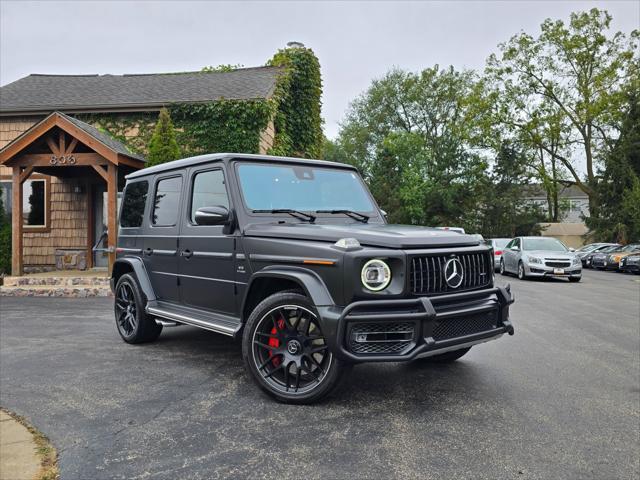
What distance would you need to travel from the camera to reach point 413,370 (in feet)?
16.2

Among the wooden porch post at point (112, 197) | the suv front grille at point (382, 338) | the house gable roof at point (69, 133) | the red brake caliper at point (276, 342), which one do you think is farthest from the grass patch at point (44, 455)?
the house gable roof at point (69, 133)

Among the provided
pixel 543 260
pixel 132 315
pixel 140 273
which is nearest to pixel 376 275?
pixel 140 273

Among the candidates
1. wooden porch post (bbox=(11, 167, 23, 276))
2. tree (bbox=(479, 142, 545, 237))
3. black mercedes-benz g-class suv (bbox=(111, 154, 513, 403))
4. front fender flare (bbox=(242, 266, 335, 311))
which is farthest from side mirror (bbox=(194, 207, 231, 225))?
tree (bbox=(479, 142, 545, 237))

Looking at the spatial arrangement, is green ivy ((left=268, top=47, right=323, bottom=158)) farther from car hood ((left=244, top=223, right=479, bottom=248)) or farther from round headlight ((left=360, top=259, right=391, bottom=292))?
round headlight ((left=360, top=259, right=391, bottom=292))

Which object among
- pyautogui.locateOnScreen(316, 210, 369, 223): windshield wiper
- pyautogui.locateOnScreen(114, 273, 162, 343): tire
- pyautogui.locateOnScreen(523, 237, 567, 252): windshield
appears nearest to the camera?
pyautogui.locateOnScreen(316, 210, 369, 223): windshield wiper

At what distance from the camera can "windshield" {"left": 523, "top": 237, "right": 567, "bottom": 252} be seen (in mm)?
17302

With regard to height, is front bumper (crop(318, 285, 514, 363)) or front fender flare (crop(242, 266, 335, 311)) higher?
front fender flare (crop(242, 266, 335, 311))

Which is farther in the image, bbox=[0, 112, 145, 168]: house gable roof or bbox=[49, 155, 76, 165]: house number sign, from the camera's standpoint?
bbox=[49, 155, 76, 165]: house number sign

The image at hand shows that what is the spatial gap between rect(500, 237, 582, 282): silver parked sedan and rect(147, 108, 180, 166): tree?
442 inches

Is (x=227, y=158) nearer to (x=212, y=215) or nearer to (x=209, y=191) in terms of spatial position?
(x=209, y=191)

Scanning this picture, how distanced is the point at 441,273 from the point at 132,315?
13.1ft

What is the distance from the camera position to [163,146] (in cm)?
1348

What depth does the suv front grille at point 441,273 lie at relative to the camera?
3.75m

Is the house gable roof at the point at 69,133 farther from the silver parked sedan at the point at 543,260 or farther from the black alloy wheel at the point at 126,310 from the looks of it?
the silver parked sedan at the point at 543,260
